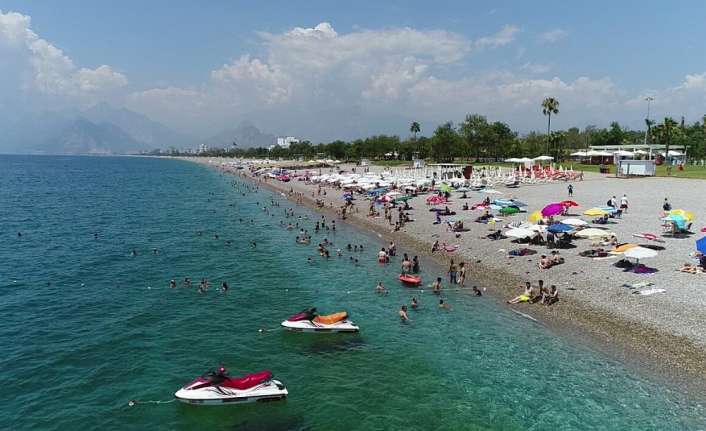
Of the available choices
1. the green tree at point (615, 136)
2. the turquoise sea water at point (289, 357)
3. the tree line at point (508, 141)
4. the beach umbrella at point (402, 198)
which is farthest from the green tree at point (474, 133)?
the turquoise sea water at point (289, 357)

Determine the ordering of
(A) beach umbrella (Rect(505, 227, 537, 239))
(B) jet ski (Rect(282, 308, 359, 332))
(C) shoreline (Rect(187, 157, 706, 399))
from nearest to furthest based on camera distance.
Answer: (C) shoreline (Rect(187, 157, 706, 399)) → (B) jet ski (Rect(282, 308, 359, 332)) → (A) beach umbrella (Rect(505, 227, 537, 239))

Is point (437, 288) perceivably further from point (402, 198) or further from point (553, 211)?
point (402, 198)

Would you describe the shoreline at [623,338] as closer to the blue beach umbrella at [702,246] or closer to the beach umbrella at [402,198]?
the blue beach umbrella at [702,246]

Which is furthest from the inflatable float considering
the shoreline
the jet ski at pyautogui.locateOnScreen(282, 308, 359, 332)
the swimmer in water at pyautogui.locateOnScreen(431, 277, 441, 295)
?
the jet ski at pyautogui.locateOnScreen(282, 308, 359, 332)

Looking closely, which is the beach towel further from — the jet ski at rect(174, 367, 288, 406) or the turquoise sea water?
the jet ski at rect(174, 367, 288, 406)

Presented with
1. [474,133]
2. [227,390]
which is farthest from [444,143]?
[227,390]
